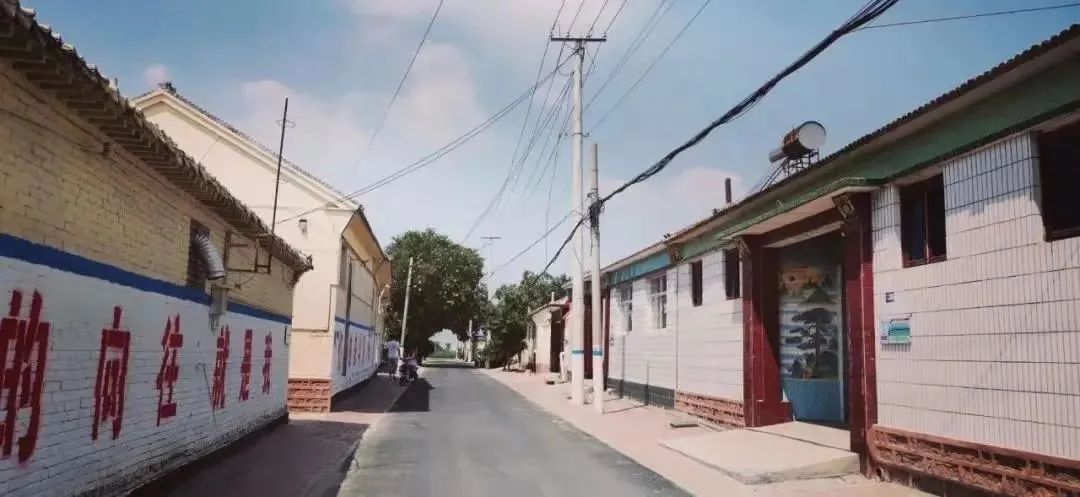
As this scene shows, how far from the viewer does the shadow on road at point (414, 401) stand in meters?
20.0

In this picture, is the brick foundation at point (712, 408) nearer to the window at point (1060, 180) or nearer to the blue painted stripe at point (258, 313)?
the window at point (1060, 180)

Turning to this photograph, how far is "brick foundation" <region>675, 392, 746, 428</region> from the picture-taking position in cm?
1443

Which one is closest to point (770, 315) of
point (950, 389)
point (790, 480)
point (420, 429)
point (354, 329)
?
point (790, 480)

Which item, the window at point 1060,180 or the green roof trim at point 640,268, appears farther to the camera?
the green roof trim at point 640,268

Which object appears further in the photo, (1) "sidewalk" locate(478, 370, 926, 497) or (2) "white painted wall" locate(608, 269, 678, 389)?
(2) "white painted wall" locate(608, 269, 678, 389)

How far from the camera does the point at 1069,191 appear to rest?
6977 millimetres

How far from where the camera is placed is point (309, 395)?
18219 mm

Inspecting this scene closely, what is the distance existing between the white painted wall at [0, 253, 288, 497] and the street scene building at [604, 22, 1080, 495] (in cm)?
844

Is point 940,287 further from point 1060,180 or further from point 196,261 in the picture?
point 196,261

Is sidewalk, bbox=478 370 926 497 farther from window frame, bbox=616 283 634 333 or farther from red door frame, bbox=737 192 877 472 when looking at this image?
window frame, bbox=616 283 634 333

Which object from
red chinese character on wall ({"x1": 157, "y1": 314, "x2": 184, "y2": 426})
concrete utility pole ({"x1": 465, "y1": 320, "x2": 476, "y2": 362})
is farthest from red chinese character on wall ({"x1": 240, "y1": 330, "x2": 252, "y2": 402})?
concrete utility pole ({"x1": 465, "y1": 320, "x2": 476, "y2": 362})

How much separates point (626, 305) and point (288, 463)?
14.5m

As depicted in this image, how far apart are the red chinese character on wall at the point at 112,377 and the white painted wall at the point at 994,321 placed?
8.51m

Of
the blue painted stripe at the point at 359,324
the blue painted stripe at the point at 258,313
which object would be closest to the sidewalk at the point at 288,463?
the blue painted stripe at the point at 258,313
